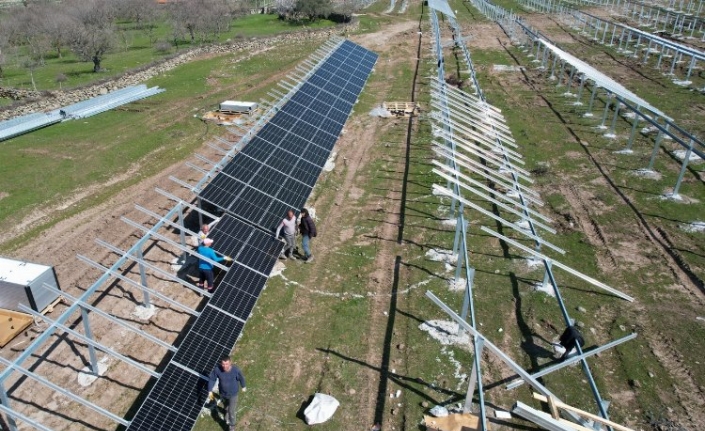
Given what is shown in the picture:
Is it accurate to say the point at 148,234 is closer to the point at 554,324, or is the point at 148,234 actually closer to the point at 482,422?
the point at 482,422

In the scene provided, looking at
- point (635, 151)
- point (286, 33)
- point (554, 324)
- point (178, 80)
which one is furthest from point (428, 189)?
point (286, 33)

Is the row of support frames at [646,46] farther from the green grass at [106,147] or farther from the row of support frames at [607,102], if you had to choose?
the green grass at [106,147]

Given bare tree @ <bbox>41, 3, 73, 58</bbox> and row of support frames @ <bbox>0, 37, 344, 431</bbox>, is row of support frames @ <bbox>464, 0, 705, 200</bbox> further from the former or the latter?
bare tree @ <bbox>41, 3, 73, 58</bbox>

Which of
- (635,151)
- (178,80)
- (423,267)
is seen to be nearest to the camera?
(423,267)

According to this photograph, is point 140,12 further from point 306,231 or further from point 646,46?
point 306,231

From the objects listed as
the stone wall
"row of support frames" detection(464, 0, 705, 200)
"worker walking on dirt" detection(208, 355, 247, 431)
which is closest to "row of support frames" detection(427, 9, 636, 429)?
"worker walking on dirt" detection(208, 355, 247, 431)

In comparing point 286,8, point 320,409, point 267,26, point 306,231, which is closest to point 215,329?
point 320,409

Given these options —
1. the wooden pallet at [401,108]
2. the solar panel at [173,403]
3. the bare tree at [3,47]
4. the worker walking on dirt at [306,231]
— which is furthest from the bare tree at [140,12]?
the solar panel at [173,403]
